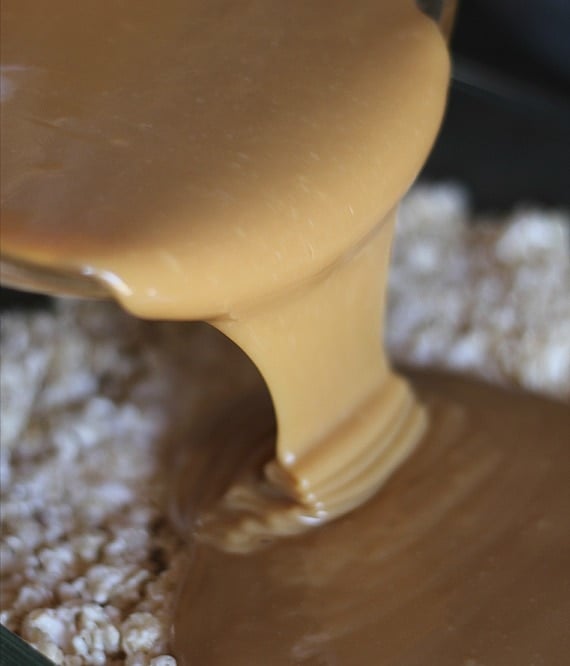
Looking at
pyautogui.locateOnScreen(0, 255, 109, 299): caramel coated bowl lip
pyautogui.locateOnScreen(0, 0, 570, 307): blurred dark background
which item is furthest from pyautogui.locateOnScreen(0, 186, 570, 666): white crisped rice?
pyautogui.locateOnScreen(0, 255, 109, 299): caramel coated bowl lip

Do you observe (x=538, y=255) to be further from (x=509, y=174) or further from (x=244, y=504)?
(x=244, y=504)

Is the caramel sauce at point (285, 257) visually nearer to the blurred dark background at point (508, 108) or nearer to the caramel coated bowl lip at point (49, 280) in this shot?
the caramel coated bowl lip at point (49, 280)

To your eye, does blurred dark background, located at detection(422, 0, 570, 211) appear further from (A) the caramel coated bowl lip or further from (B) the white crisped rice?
(A) the caramel coated bowl lip

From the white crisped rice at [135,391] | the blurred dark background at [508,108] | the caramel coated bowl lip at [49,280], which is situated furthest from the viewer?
the blurred dark background at [508,108]

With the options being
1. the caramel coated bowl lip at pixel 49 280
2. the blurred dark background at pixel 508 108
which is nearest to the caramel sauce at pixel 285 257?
the caramel coated bowl lip at pixel 49 280

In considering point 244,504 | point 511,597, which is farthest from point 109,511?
point 511,597

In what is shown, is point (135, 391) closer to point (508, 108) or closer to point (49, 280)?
point (49, 280)
